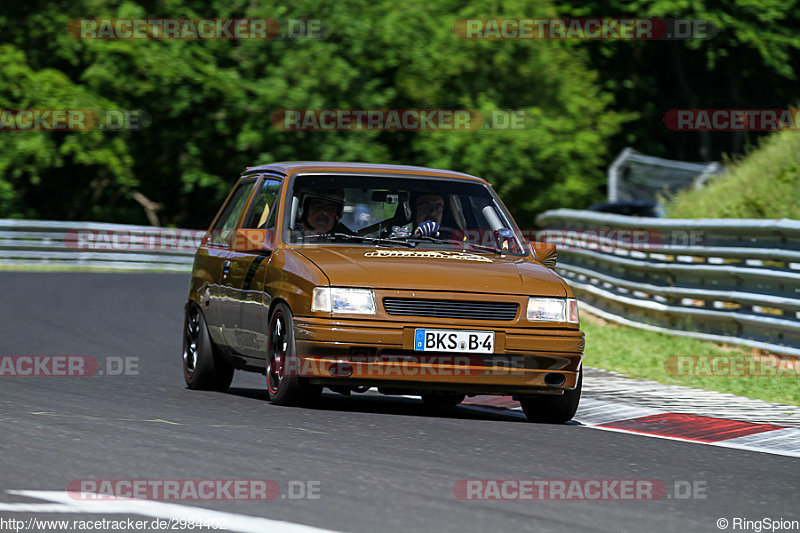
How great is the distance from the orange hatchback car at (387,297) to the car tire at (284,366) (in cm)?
1

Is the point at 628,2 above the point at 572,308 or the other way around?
above

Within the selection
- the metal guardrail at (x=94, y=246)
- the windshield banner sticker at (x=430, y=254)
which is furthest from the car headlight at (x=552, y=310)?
the metal guardrail at (x=94, y=246)

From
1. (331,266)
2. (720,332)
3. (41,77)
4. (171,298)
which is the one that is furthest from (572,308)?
(41,77)

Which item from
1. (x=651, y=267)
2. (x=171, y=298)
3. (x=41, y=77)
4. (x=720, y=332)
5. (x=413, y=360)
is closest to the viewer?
(x=413, y=360)

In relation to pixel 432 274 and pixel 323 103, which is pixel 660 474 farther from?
pixel 323 103

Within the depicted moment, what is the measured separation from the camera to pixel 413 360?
9.10 meters

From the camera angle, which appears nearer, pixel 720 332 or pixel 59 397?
pixel 59 397

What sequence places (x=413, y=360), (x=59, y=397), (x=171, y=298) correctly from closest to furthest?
(x=413, y=360) < (x=59, y=397) < (x=171, y=298)

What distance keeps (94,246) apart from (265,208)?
74.1ft

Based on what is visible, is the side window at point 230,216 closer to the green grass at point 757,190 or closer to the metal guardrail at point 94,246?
the green grass at point 757,190

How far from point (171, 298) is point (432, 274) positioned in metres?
13.3
